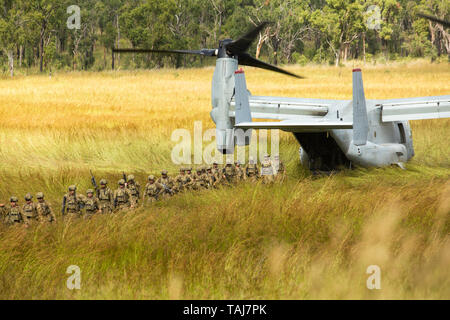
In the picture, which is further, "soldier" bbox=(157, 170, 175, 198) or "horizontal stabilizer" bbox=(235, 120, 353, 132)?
"soldier" bbox=(157, 170, 175, 198)

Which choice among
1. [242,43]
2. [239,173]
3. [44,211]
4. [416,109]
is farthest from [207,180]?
[416,109]

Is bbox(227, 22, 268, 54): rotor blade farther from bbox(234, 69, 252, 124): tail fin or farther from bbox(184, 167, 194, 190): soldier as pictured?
bbox(184, 167, 194, 190): soldier

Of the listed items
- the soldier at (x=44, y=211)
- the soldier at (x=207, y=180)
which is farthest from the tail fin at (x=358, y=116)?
the soldier at (x=44, y=211)

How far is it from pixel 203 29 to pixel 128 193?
242 feet

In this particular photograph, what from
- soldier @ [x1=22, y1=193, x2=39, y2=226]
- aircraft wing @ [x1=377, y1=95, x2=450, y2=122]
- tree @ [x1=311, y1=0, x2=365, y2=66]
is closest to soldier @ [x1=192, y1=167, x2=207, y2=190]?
soldier @ [x1=22, y1=193, x2=39, y2=226]

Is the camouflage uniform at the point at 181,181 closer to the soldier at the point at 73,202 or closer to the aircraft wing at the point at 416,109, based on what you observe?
the soldier at the point at 73,202

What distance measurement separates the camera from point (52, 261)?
9.24 meters

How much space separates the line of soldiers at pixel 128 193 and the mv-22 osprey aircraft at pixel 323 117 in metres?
0.85

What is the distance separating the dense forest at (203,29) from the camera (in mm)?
73062

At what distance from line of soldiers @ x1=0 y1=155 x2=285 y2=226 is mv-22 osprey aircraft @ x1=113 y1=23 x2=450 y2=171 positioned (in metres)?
0.85

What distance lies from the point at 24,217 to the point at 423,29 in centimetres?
8284

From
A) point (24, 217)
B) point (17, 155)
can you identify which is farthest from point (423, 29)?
point (24, 217)

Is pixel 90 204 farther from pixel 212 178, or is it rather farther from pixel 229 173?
pixel 229 173

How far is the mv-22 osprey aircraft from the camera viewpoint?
608 inches
